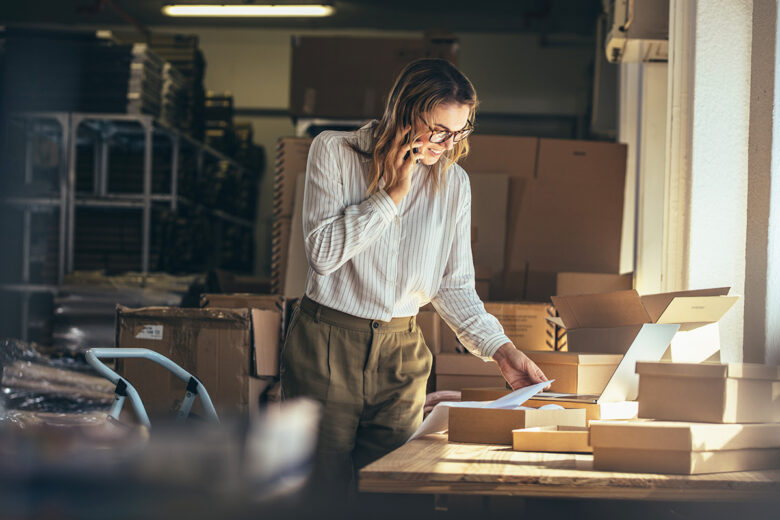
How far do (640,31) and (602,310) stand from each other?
1314 millimetres

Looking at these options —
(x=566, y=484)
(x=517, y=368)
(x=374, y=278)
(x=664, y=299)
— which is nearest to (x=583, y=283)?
(x=664, y=299)

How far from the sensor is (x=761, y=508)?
1.23 m

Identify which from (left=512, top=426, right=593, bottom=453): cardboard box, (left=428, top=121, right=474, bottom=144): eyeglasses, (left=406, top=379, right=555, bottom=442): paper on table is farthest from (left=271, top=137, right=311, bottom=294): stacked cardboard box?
(left=512, top=426, right=593, bottom=453): cardboard box

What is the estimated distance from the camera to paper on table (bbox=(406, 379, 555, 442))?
1623 mm

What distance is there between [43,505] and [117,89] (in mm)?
5631

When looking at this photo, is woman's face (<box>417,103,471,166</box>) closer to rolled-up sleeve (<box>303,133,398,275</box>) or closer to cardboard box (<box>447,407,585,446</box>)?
rolled-up sleeve (<box>303,133,398,275</box>)

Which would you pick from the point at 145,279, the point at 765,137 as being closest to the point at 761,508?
the point at 765,137

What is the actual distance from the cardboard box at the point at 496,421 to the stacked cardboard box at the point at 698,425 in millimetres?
148

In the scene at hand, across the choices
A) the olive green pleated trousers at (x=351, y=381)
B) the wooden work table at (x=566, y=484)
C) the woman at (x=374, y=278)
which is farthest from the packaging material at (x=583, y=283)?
the wooden work table at (x=566, y=484)

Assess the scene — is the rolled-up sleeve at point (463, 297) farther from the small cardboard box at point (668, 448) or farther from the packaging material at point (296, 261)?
the packaging material at point (296, 261)

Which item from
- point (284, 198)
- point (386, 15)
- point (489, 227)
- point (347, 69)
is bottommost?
point (489, 227)

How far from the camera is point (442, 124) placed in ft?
5.94

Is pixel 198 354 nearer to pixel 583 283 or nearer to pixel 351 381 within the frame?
pixel 351 381

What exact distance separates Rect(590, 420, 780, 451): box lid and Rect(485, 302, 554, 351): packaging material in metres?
2.02
